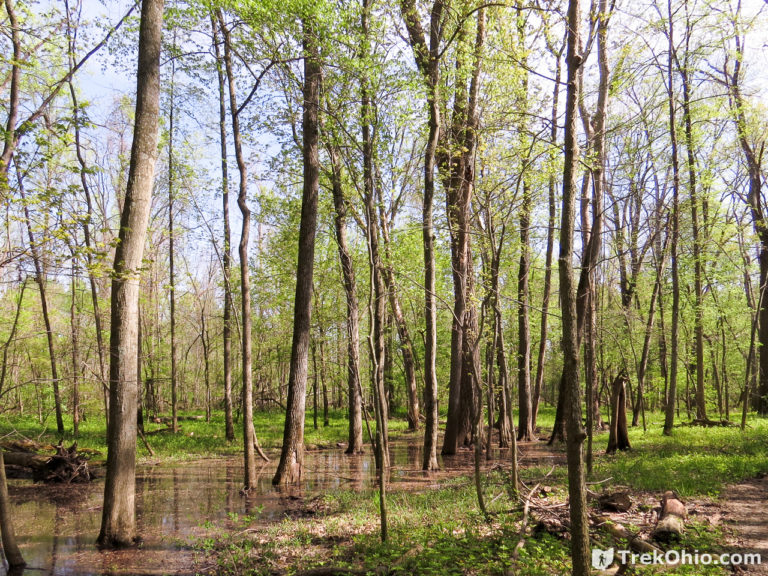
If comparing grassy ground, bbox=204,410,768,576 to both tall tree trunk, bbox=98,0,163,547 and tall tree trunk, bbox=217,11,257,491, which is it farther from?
tall tree trunk, bbox=217,11,257,491

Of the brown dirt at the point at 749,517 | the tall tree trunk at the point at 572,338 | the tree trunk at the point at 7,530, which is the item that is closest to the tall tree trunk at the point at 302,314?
the tree trunk at the point at 7,530

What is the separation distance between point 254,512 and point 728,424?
50.8 ft

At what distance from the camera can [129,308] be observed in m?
6.70

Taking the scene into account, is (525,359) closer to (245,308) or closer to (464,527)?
(245,308)

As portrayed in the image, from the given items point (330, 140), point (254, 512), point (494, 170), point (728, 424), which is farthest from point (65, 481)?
point (728, 424)

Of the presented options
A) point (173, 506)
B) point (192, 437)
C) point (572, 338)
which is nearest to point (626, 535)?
point (572, 338)

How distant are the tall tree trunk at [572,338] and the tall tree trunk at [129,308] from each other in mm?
5124

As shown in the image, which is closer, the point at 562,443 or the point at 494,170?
the point at 494,170

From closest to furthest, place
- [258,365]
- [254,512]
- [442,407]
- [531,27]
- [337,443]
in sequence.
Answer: [531,27] < [254,512] < [337,443] < [258,365] < [442,407]

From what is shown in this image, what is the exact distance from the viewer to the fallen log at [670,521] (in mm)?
5113

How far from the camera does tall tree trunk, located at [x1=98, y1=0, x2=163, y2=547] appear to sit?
20.8 ft

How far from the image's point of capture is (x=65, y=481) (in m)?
11.3

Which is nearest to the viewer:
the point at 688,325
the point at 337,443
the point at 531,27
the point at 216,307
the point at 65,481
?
the point at 531,27

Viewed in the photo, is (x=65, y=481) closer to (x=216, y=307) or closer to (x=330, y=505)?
(x=330, y=505)
